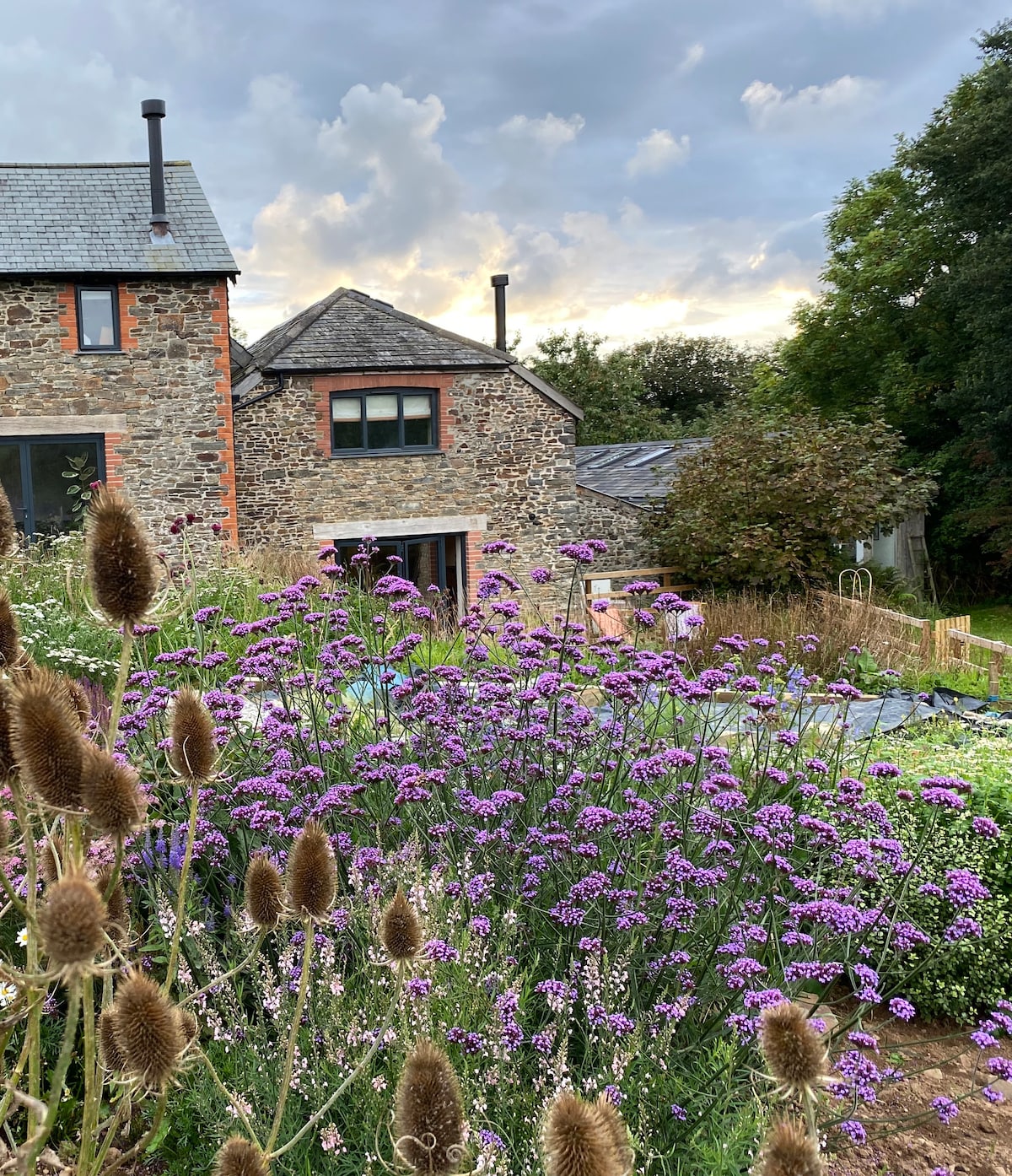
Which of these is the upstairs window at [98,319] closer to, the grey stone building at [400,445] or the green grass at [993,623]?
the grey stone building at [400,445]

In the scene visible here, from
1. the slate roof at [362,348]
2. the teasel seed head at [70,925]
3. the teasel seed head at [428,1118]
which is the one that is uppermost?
the slate roof at [362,348]

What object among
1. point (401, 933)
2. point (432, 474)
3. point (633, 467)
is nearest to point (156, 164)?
point (432, 474)

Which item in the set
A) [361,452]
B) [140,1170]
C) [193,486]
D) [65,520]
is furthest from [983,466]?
[140,1170]

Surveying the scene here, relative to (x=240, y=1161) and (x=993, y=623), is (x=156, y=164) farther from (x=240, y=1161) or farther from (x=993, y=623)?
(x=993, y=623)

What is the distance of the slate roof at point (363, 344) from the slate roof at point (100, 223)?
2053mm

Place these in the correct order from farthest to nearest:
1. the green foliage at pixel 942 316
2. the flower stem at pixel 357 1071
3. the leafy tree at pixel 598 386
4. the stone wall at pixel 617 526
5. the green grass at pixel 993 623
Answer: the leafy tree at pixel 598 386 < the green foliage at pixel 942 316 < the stone wall at pixel 617 526 < the green grass at pixel 993 623 < the flower stem at pixel 357 1071

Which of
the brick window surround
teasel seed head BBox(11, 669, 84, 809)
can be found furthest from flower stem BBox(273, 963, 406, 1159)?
the brick window surround

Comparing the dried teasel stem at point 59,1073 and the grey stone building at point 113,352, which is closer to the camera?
the dried teasel stem at point 59,1073

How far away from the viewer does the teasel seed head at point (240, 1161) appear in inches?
44.1

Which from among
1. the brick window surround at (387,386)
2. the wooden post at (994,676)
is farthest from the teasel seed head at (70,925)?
the brick window surround at (387,386)

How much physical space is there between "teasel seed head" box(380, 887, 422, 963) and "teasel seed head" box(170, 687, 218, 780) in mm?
388

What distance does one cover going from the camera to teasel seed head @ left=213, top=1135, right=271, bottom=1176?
1.12 m

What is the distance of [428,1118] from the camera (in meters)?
1.10

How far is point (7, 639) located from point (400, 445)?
55.2 ft
